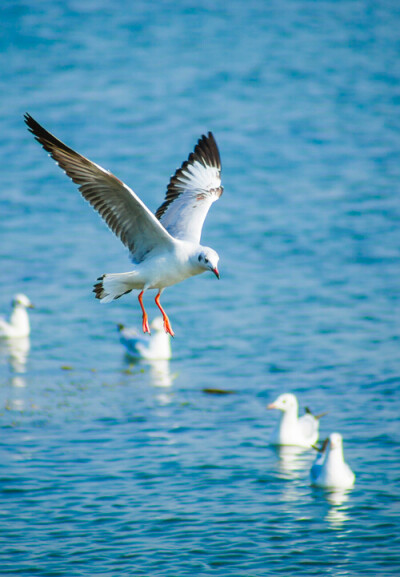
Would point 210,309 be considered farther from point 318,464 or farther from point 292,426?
point 318,464

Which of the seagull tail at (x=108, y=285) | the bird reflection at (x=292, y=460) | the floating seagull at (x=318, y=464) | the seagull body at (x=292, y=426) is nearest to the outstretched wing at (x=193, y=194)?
the seagull tail at (x=108, y=285)

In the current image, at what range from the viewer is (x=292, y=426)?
41.7 feet

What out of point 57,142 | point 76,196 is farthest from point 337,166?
point 57,142

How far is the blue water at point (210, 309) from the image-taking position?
1069 cm

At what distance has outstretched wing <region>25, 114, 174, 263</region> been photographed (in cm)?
859

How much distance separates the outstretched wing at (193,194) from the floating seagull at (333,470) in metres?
3.23

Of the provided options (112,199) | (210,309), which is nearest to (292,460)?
(112,199)

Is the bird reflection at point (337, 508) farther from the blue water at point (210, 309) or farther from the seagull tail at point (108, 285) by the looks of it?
the seagull tail at point (108, 285)

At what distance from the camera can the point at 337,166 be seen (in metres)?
28.0

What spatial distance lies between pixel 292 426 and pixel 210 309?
6.02m

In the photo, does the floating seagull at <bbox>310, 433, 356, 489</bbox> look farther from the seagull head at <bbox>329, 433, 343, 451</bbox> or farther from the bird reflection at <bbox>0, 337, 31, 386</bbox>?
the bird reflection at <bbox>0, 337, 31, 386</bbox>

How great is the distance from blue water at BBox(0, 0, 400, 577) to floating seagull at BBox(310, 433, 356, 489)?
0.19 meters

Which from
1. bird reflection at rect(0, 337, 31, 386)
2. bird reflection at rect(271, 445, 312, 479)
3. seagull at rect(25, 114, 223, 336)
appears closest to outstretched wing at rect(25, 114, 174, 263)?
A: seagull at rect(25, 114, 223, 336)

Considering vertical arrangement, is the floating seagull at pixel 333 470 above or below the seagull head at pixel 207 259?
below
